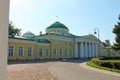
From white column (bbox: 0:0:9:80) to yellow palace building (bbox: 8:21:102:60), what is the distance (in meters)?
40.7

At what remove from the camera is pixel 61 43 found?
57.9 m

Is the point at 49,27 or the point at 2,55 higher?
the point at 49,27

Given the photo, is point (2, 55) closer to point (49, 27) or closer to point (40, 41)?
point (40, 41)

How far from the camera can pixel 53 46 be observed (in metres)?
54.6

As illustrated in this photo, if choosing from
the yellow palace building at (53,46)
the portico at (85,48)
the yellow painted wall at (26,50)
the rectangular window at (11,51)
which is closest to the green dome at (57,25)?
the yellow palace building at (53,46)

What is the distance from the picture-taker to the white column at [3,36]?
176cm

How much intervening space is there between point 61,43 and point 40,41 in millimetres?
9125

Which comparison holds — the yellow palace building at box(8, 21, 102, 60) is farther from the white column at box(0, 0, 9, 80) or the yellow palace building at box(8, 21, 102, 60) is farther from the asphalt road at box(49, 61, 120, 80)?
the white column at box(0, 0, 9, 80)

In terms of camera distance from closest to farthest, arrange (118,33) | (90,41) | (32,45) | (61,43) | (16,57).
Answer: (118,33), (16,57), (32,45), (61,43), (90,41)

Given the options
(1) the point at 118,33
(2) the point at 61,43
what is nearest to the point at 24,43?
(2) the point at 61,43

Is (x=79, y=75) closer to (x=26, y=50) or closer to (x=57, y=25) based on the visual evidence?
(x=26, y=50)

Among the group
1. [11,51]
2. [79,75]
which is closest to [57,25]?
[11,51]

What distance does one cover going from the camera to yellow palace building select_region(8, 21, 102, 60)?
143ft

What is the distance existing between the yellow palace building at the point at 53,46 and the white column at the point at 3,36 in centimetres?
4067
